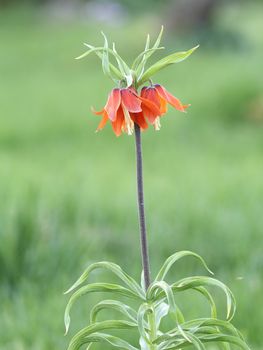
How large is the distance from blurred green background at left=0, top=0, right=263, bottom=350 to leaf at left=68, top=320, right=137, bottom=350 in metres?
1.39

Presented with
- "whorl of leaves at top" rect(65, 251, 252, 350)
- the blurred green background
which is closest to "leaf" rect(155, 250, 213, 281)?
"whorl of leaves at top" rect(65, 251, 252, 350)

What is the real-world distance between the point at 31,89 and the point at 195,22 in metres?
3.75

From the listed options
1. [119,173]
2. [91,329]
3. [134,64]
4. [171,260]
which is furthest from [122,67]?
[119,173]

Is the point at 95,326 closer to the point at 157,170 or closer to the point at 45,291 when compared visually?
the point at 45,291

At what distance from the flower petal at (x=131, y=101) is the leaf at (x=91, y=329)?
0.40 meters

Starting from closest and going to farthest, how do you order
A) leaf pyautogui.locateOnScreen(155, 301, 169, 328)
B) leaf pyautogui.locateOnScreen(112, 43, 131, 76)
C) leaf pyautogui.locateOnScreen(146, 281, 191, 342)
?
leaf pyautogui.locateOnScreen(146, 281, 191, 342) < leaf pyautogui.locateOnScreen(112, 43, 131, 76) < leaf pyautogui.locateOnScreen(155, 301, 169, 328)

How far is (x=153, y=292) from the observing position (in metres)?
1.92

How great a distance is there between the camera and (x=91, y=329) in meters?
1.87

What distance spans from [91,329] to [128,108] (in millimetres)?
418

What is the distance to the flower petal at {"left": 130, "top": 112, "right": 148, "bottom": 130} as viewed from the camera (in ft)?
5.99

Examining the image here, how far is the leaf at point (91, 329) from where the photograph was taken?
1865 mm

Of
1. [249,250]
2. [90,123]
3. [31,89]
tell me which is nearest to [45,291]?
[249,250]

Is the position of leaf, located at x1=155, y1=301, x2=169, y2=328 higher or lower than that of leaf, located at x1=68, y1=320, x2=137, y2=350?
higher

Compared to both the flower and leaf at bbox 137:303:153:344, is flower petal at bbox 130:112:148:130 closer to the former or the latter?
the flower
